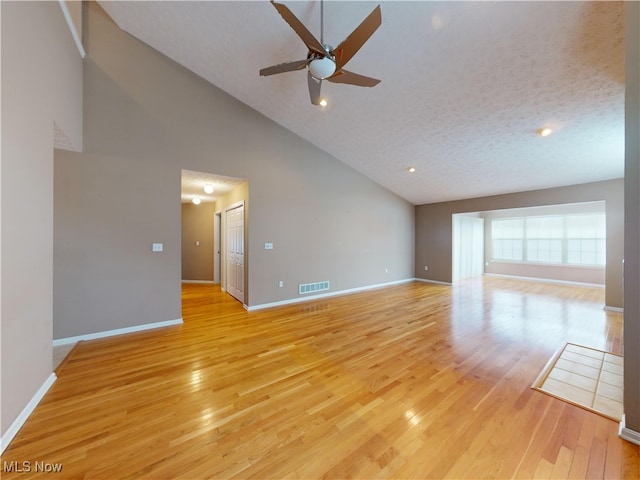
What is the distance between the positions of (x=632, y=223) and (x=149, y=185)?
503 cm

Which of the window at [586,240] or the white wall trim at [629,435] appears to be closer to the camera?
the white wall trim at [629,435]

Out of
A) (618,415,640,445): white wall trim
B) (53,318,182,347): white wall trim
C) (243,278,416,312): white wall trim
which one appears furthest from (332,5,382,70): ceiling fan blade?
(53,318,182,347): white wall trim

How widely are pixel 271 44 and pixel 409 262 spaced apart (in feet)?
21.5

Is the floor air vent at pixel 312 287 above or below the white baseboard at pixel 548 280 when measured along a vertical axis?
above

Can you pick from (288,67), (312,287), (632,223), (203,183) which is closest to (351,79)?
(288,67)

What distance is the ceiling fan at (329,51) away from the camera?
1822 mm

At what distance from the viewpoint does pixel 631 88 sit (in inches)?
61.6

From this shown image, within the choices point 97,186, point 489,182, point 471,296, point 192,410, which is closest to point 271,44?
point 97,186

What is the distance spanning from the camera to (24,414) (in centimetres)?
170

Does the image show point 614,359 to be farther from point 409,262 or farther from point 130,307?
point 130,307

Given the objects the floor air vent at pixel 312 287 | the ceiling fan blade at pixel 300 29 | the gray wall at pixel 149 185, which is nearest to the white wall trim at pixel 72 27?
the gray wall at pixel 149 185

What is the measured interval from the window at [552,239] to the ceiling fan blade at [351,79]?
7969mm

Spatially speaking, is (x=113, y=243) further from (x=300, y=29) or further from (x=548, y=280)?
(x=548, y=280)

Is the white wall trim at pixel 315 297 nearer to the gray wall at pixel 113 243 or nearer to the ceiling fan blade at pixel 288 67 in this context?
the gray wall at pixel 113 243
